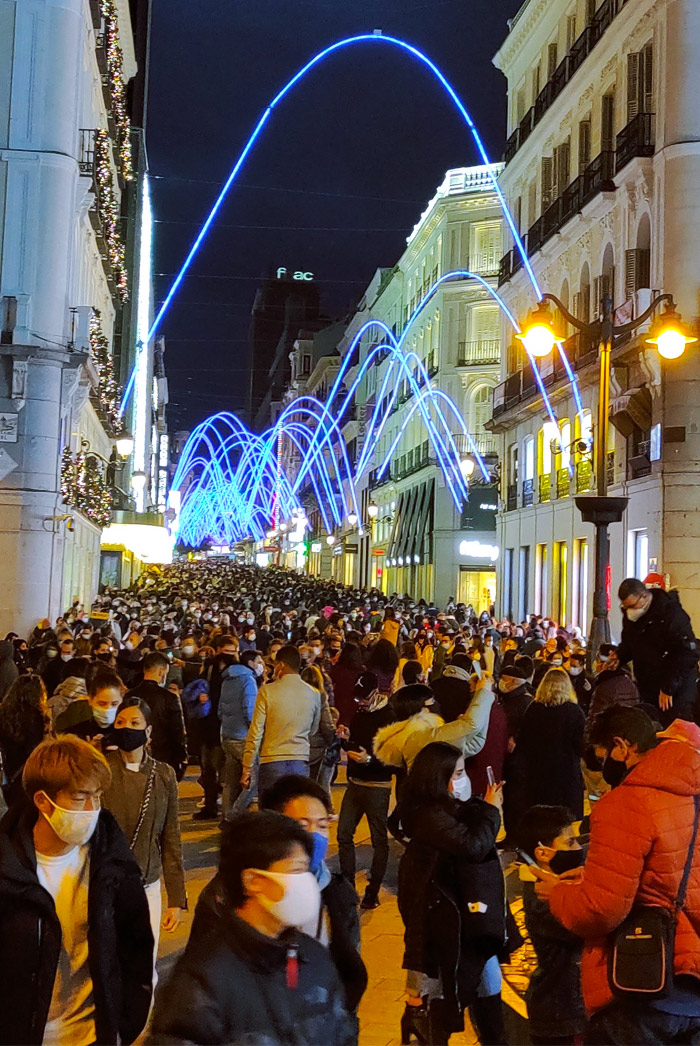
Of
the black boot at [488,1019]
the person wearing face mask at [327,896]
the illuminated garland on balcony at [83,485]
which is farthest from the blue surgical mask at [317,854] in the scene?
the illuminated garland on balcony at [83,485]

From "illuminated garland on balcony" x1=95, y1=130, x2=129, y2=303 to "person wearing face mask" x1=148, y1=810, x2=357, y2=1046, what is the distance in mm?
26811

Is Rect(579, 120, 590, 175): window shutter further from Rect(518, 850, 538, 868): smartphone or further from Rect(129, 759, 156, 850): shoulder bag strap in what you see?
Rect(518, 850, 538, 868): smartphone

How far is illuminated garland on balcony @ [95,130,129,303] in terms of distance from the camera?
28.6 metres

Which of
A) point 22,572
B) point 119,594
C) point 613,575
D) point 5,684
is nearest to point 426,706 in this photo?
point 5,684

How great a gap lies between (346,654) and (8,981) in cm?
1039

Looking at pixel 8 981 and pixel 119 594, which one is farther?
pixel 119 594

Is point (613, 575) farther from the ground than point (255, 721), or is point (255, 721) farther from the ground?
point (613, 575)

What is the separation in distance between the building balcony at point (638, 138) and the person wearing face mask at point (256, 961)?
26.5 m

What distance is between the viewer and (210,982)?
2.87 meters

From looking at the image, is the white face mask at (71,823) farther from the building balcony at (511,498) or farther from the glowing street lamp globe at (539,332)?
the building balcony at (511,498)

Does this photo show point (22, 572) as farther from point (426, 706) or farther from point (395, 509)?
point (395, 509)

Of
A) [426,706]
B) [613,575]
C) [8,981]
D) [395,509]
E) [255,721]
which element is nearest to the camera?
[8,981]

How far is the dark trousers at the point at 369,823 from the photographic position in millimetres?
8773

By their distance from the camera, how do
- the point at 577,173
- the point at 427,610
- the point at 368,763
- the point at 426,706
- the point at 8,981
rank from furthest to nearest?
1. the point at 577,173
2. the point at 427,610
3. the point at 368,763
4. the point at 426,706
5. the point at 8,981
